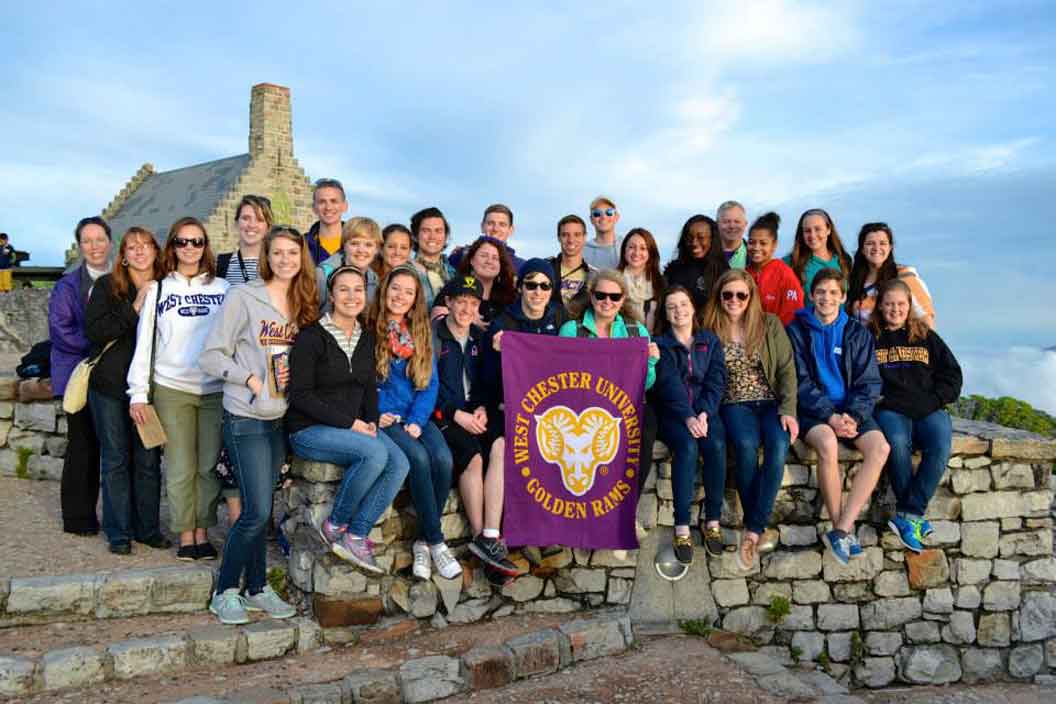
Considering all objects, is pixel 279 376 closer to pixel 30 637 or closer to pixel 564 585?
pixel 30 637

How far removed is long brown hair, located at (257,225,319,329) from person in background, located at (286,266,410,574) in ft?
0.39

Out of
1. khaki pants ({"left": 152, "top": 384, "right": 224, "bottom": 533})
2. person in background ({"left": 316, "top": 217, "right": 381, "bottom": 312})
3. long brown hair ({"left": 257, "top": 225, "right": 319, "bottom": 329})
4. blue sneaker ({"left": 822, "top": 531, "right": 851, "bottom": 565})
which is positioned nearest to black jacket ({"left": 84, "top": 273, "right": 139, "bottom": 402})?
khaki pants ({"left": 152, "top": 384, "right": 224, "bottom": 533})

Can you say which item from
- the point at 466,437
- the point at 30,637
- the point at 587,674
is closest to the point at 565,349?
the point at 466,437

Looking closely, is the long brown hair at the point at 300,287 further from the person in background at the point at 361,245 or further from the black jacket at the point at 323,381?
the person in background at the point at 361,245

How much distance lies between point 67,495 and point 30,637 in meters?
1.46

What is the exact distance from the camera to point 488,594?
567 cm

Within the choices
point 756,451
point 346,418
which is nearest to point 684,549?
point 756,451

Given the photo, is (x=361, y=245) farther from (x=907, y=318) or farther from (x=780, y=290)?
(x=907, y=318)

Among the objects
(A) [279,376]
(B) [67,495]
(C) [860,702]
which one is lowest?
(C) [860,702]

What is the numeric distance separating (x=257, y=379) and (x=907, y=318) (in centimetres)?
487

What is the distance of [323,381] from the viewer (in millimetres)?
4797

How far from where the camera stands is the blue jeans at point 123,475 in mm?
5434

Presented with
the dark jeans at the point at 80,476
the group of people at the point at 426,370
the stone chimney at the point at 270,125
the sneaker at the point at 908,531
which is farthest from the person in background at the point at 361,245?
the stone chimney at the point at 270,125

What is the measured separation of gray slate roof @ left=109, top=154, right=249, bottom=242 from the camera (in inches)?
987
